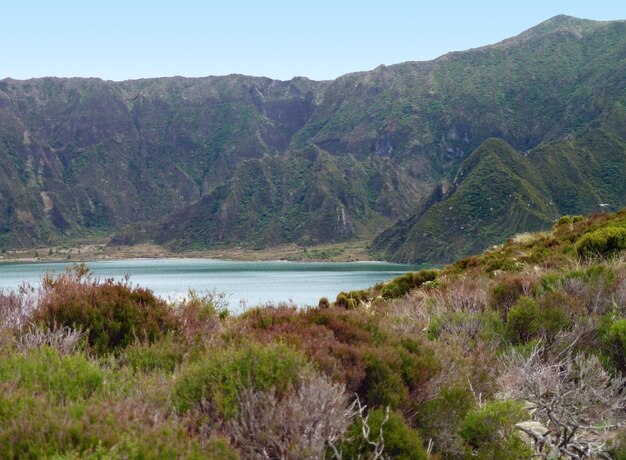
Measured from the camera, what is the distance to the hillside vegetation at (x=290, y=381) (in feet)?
15.6

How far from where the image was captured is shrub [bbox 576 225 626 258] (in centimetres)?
1712

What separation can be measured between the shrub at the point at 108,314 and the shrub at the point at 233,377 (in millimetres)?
1961

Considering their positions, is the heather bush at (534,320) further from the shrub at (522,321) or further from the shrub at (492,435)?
the shrub at (492,435)

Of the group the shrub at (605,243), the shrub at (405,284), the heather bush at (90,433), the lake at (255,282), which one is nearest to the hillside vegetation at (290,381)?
the heather bush at (90,433)

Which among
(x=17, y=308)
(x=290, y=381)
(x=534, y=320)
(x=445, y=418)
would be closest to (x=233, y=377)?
(x=290, y=381)

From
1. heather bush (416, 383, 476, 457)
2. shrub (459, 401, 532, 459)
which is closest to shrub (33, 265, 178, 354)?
heather bush (416, 383, 476, 457)

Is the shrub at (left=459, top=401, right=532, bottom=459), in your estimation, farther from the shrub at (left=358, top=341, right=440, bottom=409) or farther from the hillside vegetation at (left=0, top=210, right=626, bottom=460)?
the shrub at (left=358, top=341, right=440, bottom=409)

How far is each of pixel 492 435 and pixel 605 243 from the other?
1197 cm

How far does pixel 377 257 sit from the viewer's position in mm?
189125

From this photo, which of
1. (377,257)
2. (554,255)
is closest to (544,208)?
(377,257)

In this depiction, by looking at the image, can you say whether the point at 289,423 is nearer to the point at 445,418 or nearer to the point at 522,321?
the point at 445,418

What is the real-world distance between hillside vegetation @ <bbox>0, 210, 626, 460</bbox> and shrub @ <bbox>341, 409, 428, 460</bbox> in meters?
0.02

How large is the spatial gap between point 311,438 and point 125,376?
7.21 ft

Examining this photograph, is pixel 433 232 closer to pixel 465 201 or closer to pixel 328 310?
pixel 465 201
